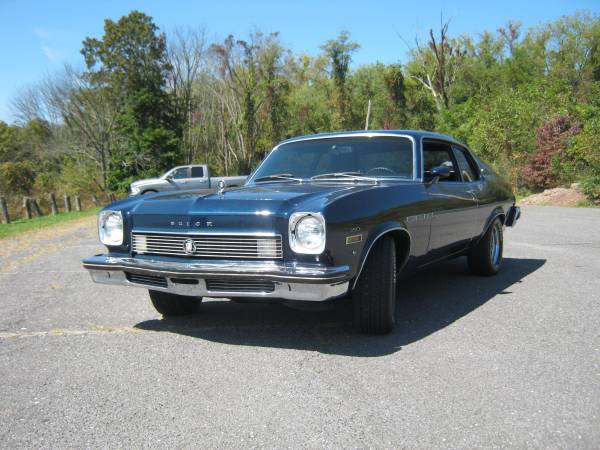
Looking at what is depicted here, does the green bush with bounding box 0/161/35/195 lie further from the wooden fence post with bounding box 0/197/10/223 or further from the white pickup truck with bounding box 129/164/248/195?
the white pickup truck with bounding box 129/164/248/195

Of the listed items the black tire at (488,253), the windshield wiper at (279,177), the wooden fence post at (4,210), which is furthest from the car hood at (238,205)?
the wooden fence post at (4,210)

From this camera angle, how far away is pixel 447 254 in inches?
201

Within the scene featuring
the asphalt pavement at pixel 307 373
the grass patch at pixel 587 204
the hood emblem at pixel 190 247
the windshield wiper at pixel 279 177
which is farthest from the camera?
the grass patch at pixel 587 204

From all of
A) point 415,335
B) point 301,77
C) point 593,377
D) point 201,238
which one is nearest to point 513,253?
point 415,335

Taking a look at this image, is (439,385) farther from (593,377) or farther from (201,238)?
(201,238)

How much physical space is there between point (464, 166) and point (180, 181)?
18105 mm

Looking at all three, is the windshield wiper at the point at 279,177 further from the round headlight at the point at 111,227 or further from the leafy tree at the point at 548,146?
the leafy tree at the point at 548,146

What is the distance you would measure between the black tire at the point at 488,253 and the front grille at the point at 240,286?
3.16 metres

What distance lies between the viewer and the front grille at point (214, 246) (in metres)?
3.48

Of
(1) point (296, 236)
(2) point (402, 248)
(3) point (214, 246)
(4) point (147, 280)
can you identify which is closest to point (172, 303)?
(4) point (147, 280)

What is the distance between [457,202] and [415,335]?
1.66 m

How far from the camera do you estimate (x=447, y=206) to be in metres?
4.88

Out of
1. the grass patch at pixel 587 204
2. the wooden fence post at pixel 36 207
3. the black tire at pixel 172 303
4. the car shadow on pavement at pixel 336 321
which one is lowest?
the wooden fence post at pixel 36 207

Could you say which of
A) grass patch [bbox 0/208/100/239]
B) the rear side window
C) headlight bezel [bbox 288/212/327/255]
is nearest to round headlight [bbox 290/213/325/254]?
headlight bezel [bbox 288/212/327/255]
